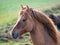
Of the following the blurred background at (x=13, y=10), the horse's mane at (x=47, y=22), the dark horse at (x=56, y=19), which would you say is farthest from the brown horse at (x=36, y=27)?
the dark horse at (x=56, y=19)

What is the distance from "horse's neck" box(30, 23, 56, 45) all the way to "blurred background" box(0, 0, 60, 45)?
5.07 meters

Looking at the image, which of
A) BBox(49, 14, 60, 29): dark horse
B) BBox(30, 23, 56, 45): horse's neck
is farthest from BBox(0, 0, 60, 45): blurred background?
BBox(30, 23, 56, 45): horse's neck

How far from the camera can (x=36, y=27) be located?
6.96 metres

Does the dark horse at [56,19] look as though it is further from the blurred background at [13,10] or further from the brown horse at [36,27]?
the brown horse at [36,27]

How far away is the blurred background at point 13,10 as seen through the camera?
12.9m

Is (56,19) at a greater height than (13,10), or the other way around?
(13,10)

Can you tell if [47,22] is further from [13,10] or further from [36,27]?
[13,10]

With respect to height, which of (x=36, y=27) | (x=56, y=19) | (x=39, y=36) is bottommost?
(x=56, y=19)

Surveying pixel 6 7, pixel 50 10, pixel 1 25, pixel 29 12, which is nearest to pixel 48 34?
pixel 29 12

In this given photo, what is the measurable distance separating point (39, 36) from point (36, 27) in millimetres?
222

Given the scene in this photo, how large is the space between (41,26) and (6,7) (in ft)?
36.8

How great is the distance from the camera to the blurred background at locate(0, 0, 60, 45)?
42.5 ft

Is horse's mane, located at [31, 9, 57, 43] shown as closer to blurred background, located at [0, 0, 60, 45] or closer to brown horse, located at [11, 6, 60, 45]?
brown horse, located at [11, 6, 60, 45]

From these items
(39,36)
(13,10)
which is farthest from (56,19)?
(39,36)
